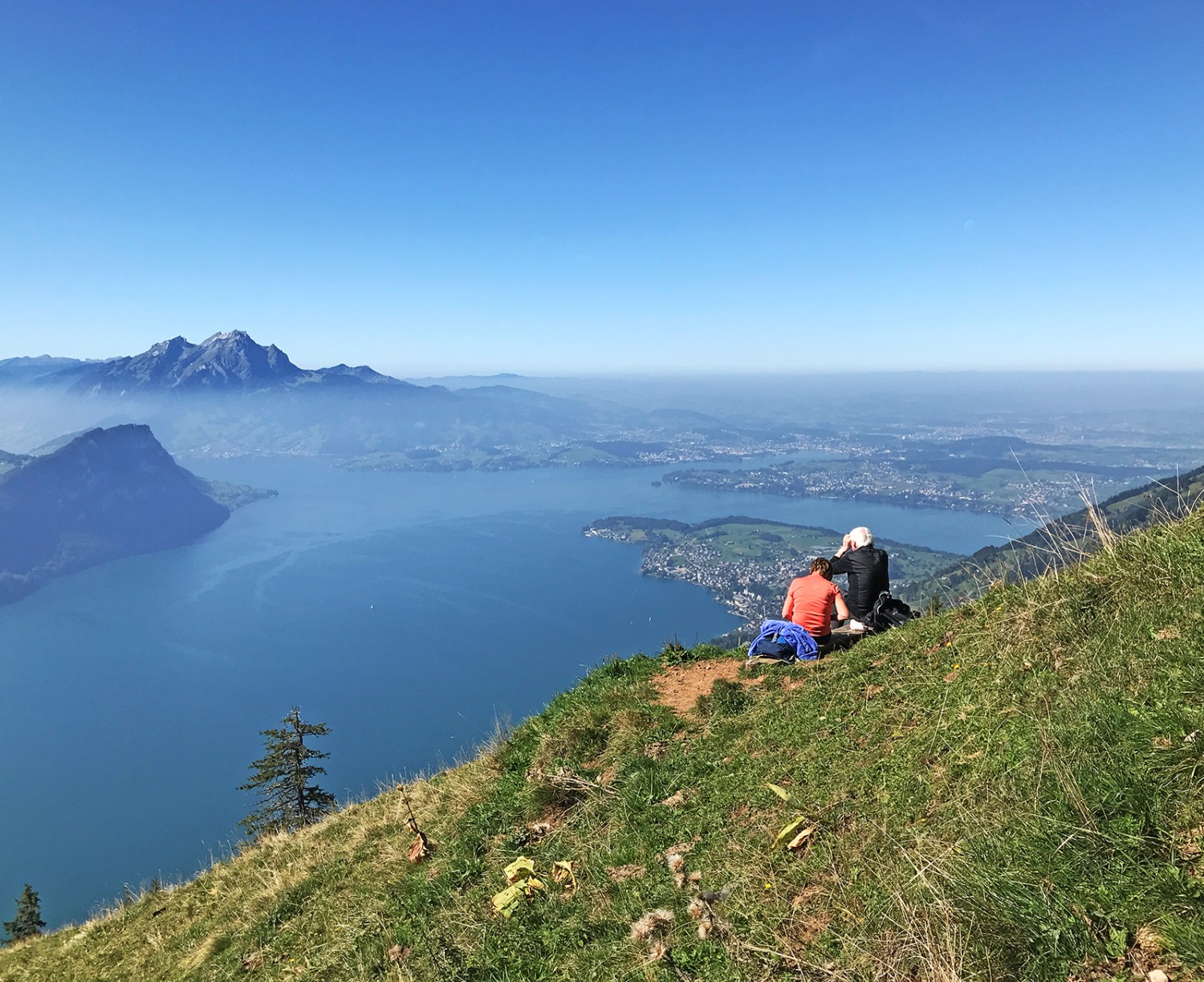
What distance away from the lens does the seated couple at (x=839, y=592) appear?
914 cm

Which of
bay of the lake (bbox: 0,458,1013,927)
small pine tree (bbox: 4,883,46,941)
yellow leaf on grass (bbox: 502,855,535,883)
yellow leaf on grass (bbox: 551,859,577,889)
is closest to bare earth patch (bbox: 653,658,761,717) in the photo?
yellow leaf on grass (bbox: 551,859,577,889)

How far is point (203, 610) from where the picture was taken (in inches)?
5984

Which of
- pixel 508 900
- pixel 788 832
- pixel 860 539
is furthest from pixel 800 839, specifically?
pixel 860 539

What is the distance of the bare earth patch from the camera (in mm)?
8742

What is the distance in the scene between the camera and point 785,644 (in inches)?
357

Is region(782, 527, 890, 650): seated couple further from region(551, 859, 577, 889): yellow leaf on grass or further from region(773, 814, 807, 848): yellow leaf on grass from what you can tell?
region(551, 859, 577, 889): yellow leaf on grass

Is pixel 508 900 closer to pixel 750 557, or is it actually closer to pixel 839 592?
pixel 839 592

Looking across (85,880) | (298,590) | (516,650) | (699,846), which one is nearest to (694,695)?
(699,846)

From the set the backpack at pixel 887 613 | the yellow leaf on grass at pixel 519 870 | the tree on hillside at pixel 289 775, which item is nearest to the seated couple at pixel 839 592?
the backpack at pixel 887 613

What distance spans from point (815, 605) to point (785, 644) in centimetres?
76

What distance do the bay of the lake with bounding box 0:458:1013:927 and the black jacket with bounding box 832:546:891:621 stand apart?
38649mm

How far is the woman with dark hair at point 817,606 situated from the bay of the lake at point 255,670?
38.5 m

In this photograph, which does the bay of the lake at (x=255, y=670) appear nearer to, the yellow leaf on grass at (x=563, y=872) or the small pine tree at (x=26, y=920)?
the small pine tree at (x=26, y=920)

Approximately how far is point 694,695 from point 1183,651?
5.70 metres
